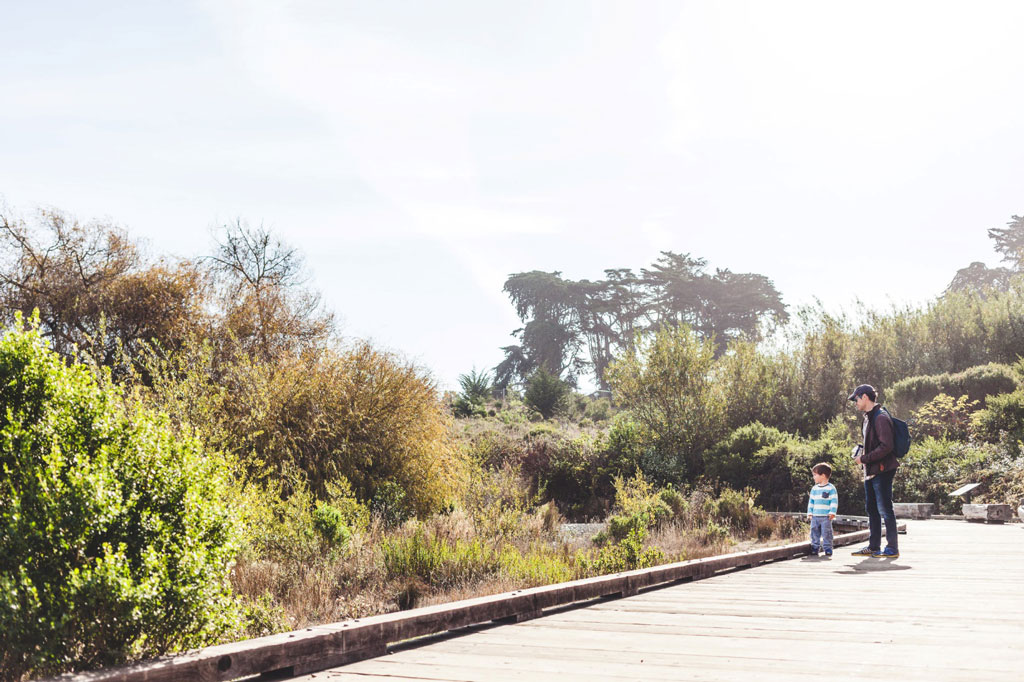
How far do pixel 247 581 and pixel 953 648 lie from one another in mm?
5530

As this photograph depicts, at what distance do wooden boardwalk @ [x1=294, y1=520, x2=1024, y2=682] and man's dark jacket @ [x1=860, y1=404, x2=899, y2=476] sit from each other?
1153 mm

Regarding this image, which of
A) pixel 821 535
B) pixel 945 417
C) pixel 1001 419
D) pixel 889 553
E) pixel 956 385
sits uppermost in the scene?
pixel 956 385

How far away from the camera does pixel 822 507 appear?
8.44 metres

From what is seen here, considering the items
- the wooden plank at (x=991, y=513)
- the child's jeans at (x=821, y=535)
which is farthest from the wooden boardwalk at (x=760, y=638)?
the wooden plank at (x=991, y=513)

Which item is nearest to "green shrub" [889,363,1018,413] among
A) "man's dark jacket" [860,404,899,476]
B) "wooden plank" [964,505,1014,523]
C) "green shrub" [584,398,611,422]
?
"wooden plank" [964,505,1014,523]

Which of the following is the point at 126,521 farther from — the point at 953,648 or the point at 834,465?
the point at 834,465

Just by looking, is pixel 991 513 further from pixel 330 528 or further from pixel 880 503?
pixel 330 528

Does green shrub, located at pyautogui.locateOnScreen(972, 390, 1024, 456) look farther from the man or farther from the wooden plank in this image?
the man

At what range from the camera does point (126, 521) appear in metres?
3.24

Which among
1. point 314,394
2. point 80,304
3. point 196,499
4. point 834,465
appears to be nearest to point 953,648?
point 196,499

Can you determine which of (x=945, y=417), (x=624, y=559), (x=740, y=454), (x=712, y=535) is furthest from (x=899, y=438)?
(x=945, y=417)

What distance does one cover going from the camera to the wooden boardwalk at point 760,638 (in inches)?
125

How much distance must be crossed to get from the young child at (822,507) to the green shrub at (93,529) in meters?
6.58

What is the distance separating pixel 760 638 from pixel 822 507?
500 centimetres
